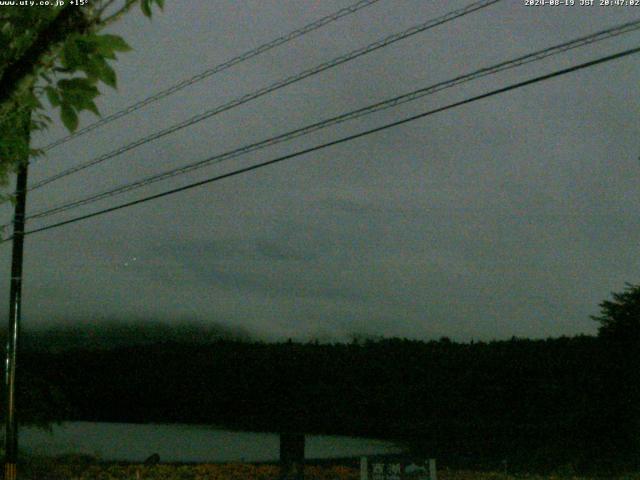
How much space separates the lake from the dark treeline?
0.77 meters

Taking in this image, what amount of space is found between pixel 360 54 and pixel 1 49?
799 cm

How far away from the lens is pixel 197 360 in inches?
1127

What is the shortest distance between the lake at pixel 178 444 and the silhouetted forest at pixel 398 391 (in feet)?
2.59

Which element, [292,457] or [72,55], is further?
[292,457]

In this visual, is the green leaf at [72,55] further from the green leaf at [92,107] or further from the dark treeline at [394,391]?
the dark treeline at [394,391]

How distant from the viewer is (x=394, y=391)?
24.4m

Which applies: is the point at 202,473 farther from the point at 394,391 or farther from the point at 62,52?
the point at 62,52

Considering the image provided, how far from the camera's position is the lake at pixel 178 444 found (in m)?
20.8

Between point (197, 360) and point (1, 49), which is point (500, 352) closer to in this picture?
point (197, 360)

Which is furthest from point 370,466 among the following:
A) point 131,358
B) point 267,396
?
point 131,358

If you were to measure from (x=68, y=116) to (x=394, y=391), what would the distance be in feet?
71.4

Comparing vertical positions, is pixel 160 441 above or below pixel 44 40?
below

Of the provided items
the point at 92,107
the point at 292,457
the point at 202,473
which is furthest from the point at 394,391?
the point at 92,107

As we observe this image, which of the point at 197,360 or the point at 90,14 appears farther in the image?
the point at 197,360
